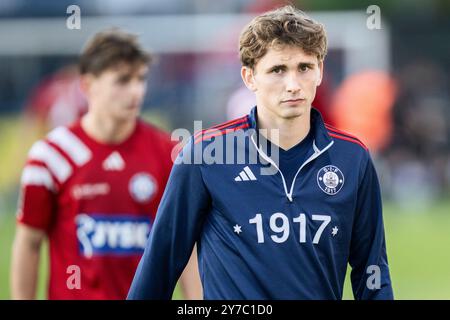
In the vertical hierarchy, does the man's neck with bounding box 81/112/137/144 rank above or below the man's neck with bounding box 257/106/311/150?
above

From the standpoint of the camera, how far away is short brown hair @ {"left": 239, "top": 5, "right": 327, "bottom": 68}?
12.5 feet

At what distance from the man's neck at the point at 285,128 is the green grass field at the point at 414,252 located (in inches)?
183

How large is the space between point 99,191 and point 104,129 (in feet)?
1.20

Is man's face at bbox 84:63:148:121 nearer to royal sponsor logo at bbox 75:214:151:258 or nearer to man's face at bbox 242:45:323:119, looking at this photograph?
royal sponsor logo at bbox 75:214:151:258

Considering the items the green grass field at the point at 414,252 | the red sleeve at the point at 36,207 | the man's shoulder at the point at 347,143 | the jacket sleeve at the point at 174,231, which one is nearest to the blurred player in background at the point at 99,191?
the red sleeve at the point at 36,207

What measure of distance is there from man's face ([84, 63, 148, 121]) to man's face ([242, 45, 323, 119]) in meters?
1.79

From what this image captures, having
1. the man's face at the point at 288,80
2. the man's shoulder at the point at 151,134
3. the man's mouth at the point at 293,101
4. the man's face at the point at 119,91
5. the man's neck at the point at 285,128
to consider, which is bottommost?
the man's neck at the point at 285,128

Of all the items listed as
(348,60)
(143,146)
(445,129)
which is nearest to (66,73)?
(348,60)

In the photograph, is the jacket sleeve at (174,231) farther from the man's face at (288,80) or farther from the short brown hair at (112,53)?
the short brown hair at (112,53)

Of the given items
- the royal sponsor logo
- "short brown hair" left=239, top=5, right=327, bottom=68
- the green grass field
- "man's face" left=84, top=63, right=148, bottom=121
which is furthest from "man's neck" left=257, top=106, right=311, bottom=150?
the green grass field

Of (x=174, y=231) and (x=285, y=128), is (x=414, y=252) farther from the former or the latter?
(x=174, y=231)

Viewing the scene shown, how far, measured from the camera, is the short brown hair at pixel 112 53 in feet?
18.5

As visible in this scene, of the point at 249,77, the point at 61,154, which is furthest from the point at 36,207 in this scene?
the point at 249,77

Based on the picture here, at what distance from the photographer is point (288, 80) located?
12.4 feet
